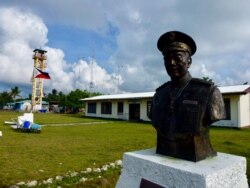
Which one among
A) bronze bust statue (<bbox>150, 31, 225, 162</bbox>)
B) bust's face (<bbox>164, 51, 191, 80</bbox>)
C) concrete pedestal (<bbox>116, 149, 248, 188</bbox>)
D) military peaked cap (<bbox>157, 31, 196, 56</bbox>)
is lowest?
concrete pedestal (<bbox>116, 149, 248, 188</bbox>)

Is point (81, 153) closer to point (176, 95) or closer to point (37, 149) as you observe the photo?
point (37, 149)

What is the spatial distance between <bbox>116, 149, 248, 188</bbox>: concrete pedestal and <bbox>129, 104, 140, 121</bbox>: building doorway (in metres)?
26.0

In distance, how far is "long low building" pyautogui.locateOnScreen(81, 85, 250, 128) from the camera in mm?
20422

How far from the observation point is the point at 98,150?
33.1 ft

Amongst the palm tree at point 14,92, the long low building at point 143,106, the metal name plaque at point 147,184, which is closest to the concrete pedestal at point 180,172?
the metal name plaque at point 147,184

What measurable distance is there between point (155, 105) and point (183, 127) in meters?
0.68

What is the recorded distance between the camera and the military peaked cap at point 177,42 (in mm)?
3307

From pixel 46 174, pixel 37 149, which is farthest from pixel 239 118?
pixel 46 174

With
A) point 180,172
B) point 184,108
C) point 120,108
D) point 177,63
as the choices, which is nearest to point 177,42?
point 177,63

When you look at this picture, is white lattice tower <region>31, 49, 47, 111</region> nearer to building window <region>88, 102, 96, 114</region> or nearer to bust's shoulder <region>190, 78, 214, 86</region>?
building window <region>88, 102, 96, 114</region>

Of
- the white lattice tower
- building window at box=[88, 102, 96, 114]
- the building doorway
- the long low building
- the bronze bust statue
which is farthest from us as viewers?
the white lattice tower

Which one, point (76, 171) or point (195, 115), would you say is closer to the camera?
point (195, 115)

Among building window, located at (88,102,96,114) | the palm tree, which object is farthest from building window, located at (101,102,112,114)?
Result: the palm tree

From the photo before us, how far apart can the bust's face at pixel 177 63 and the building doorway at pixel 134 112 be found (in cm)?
2620
